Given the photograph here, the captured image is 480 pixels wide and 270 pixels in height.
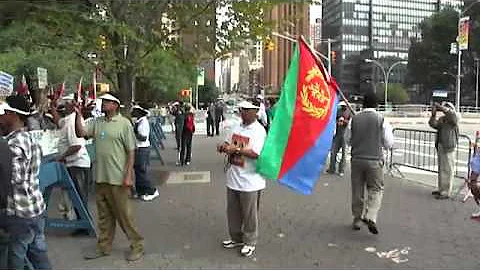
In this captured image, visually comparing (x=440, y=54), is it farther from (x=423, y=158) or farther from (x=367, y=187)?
(x=367, y=187)

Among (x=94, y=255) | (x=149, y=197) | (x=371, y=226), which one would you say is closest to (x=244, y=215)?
(x=94, y=255)

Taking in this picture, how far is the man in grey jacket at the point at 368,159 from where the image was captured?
7.99m

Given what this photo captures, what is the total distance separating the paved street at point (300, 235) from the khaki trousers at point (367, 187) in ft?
1.04

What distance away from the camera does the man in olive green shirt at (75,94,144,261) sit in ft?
21.9

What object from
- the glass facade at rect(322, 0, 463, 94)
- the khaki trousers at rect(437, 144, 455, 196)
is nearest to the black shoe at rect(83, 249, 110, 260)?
the khaki trousers at rect(437, 144, 455, 196)

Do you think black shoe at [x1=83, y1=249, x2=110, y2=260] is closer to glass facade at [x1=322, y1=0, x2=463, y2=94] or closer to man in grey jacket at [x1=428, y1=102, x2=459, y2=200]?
man in grey jacket at [x1=428, y1=102, x2=459, y2=200]

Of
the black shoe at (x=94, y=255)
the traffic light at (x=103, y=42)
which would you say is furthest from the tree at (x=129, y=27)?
the black shoe at (x=94, y=255)

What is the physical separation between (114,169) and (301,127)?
2.17 metres

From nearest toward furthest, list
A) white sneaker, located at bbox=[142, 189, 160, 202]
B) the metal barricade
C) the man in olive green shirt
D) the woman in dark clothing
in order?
the man in olive green shirt, white sneaker, located at bbox=[142, 189, 160, 202], the metal barricade, the woman in dark clothing

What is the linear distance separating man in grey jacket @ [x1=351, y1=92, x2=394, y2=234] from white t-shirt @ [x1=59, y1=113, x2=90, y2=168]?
11.8 feet

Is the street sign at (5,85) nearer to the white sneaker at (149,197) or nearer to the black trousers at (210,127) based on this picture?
the white sneaker at (149,197)

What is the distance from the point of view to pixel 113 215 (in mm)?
6918

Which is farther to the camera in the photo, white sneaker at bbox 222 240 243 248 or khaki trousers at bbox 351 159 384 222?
khaki trousers at bbox 351 159 384 222

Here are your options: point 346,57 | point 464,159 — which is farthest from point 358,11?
point 464,159
